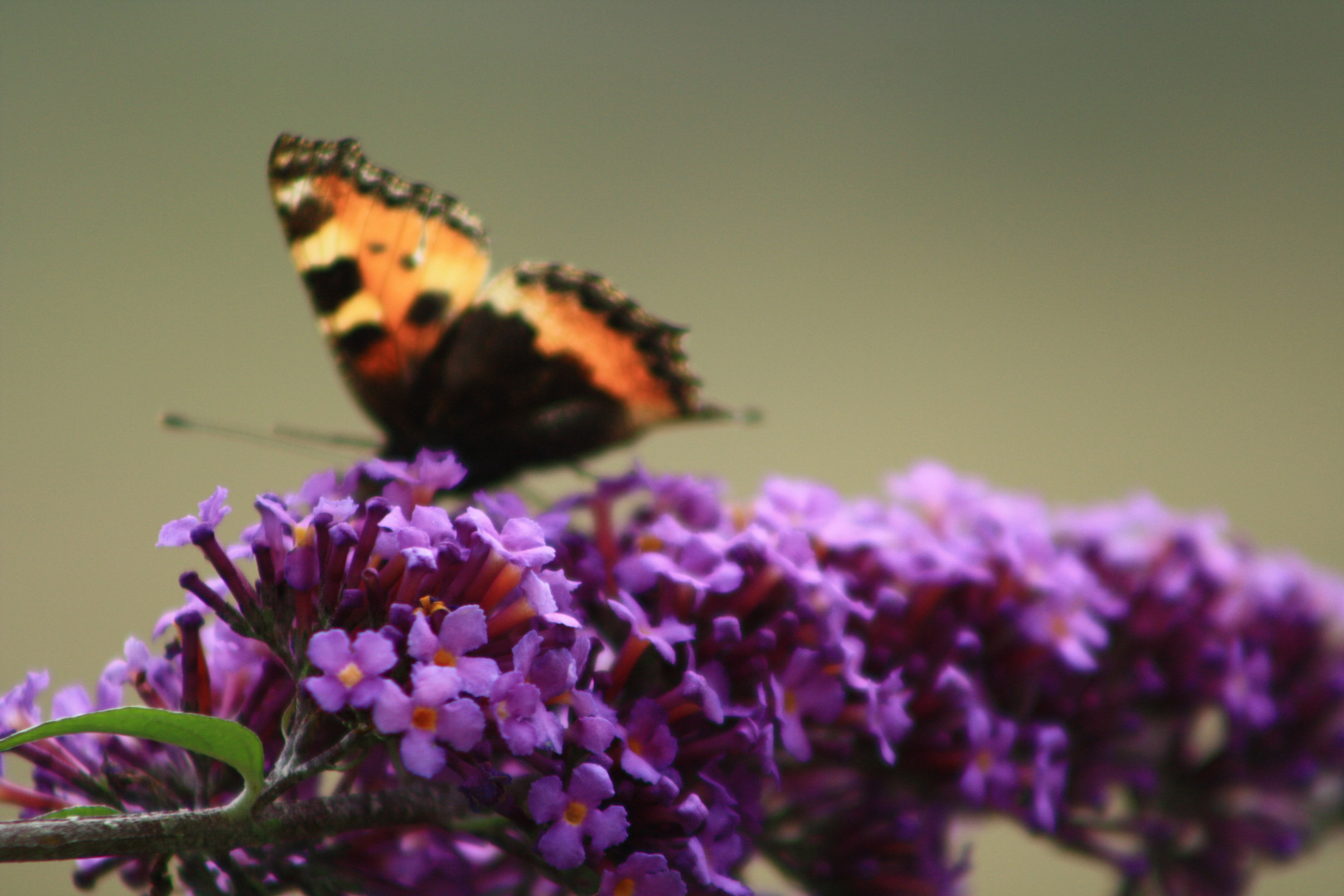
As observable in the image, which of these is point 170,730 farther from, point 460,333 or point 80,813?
point 460,333

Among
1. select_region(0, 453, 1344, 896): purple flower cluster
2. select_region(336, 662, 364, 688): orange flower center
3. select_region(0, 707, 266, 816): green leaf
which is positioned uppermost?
select_region(0, 453, 1344, 896): purple flower cluster

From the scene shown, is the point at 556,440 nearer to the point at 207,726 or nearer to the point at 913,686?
the point at 913,686

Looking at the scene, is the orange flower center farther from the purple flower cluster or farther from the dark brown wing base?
the dark brown wing base

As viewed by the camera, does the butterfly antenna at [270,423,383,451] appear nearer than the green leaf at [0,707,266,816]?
No

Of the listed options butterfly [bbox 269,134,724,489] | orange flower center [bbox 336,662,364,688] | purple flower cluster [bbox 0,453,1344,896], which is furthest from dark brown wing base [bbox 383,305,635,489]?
orange flower center [bbox 336,662,364,688]

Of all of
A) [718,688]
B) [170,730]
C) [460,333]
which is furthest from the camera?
[460,333]

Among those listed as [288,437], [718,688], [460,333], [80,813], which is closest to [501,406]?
[460,333]

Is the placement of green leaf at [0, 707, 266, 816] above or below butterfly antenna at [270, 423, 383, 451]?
below
